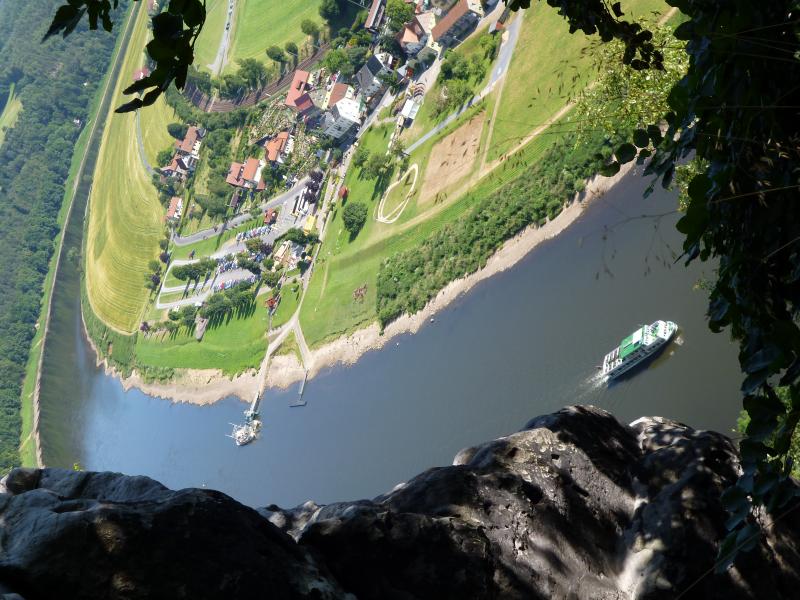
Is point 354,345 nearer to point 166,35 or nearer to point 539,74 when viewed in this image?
point 539,74

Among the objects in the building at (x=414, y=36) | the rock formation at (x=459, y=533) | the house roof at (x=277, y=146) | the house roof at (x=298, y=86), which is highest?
the rock formation at (x=459, y=533)

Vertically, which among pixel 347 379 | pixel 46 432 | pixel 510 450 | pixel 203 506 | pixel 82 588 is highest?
pixel 82 588

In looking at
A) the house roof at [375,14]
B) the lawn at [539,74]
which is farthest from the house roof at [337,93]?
the lawn at [539,74]

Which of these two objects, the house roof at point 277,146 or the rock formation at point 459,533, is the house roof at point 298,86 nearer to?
the house roof at point 277,146

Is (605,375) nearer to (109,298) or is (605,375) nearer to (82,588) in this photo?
(82,588)

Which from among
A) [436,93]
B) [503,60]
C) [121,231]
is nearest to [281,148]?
[436,93]

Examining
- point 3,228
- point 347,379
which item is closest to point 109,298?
point 3,228
